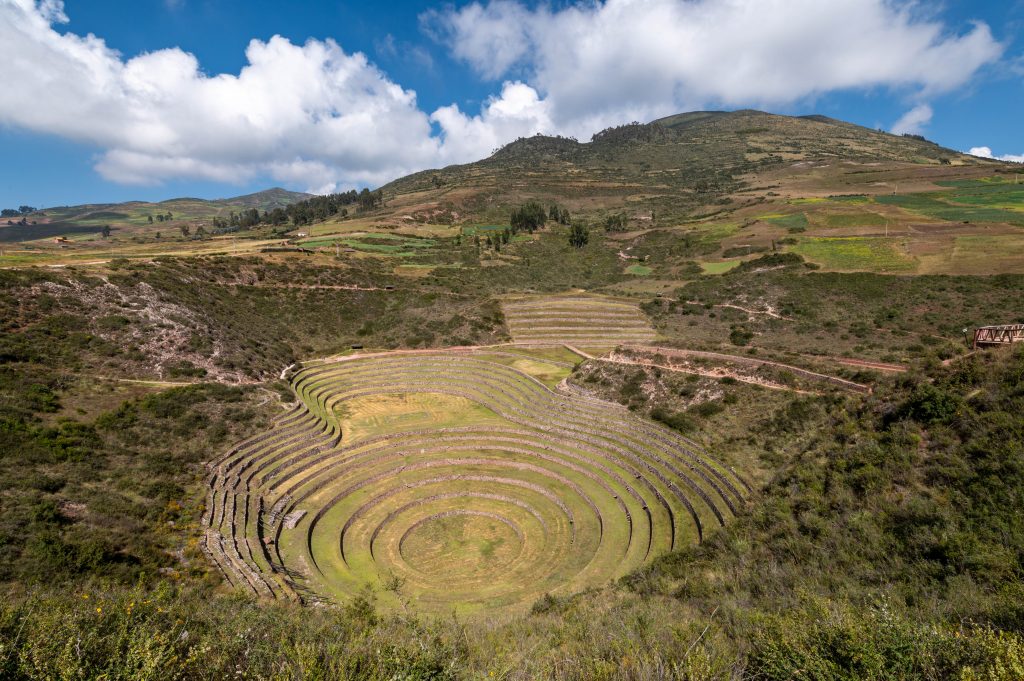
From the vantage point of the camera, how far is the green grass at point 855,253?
50438mm

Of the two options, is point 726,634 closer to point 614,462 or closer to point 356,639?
point 356,639

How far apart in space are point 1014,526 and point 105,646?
1933cm

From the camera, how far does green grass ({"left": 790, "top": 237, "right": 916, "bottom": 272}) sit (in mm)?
50438

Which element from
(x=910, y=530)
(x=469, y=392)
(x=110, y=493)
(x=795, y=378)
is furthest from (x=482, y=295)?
(x=910, y=530)

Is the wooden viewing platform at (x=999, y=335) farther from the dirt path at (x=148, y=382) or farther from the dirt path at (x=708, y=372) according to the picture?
the dirt path at (x=148, y=382)

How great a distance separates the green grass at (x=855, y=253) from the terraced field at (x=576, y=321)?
28772mm

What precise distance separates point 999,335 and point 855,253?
136 ft

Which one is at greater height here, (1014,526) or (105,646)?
(1014,526)

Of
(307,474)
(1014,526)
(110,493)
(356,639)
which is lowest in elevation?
(307,474)

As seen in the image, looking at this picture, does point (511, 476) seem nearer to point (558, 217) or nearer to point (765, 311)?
point (765, 311)

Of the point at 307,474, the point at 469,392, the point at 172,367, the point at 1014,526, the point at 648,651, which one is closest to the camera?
the point at 648,651

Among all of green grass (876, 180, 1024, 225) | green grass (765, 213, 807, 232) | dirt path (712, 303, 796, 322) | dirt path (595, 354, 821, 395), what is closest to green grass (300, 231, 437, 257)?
dirt path (712, 303, 796, 322)

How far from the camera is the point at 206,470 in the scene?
803 inches

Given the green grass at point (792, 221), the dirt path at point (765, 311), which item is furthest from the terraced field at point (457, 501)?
the green grass at point (792, 221)
